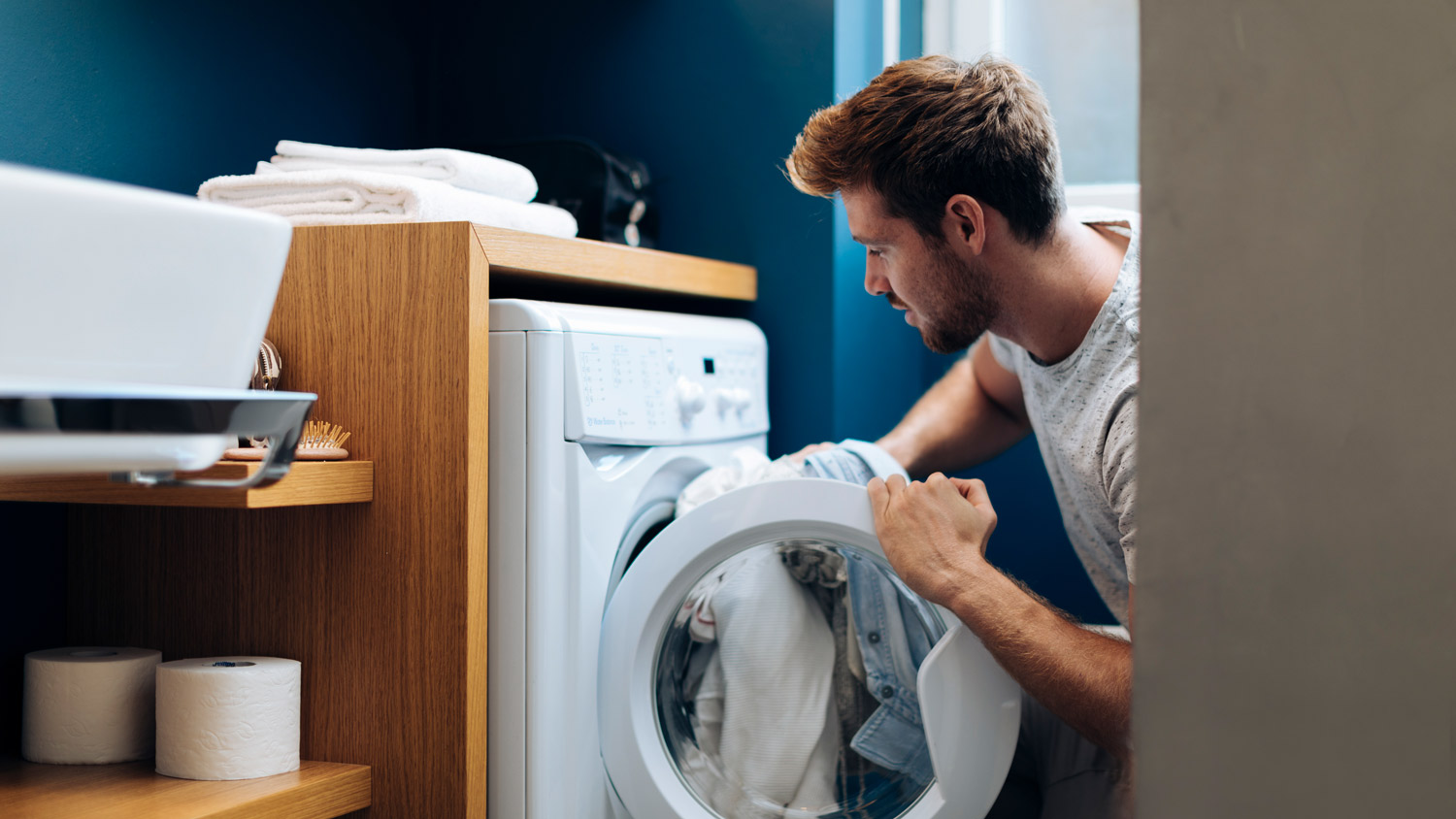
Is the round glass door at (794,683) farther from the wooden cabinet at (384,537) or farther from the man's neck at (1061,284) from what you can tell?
the man's neck at (1061,284)

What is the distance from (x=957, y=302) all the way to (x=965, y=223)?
107 mm

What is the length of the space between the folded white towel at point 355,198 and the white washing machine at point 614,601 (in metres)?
0.15

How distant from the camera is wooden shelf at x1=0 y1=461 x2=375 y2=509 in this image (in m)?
1.05

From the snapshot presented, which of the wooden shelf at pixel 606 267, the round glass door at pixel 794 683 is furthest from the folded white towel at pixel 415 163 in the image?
the round glass door at pixel 794 683

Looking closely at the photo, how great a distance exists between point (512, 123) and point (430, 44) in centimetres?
23

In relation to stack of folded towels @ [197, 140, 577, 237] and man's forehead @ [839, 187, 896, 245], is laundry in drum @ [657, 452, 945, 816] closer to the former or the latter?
man's forehead @ [839, 187, 896, 245]

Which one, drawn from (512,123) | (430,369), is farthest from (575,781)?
(512,123)

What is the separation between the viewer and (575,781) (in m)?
1.30

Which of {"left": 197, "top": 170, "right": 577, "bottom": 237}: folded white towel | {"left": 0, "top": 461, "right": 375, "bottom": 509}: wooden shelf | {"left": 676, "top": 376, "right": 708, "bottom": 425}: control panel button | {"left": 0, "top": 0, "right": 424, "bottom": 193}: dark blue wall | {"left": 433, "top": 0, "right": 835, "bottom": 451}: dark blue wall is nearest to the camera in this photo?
{"left": 0, "top": 461, "right": 375, "bottom": 509}: wooden shelf

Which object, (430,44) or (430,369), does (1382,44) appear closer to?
(430,369)

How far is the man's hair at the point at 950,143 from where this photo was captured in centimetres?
139

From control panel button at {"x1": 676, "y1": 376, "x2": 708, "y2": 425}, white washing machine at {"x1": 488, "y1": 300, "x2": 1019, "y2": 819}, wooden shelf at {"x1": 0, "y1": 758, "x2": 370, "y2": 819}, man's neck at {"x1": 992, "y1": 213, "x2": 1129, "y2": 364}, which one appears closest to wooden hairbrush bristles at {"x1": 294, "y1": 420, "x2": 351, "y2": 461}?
white washing machine at {"x1": 488, "y1": 300, "x2": 1019, "y2": 819}

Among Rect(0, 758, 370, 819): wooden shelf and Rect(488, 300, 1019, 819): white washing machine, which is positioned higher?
Rect(488, 300, 1019, 819): white washing machine

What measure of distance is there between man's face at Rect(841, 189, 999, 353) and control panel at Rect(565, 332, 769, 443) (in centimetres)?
27
